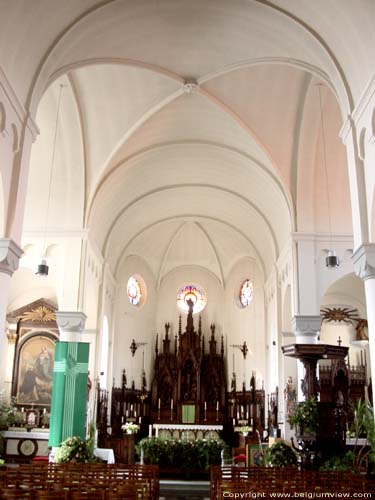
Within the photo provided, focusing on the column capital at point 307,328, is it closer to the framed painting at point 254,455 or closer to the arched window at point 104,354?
the framed painting at point 254,455

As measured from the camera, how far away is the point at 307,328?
1587 centimetres

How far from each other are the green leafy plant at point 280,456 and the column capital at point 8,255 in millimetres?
7271

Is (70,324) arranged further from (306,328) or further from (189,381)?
(189,381)

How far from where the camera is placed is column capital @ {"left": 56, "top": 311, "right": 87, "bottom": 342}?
A: 16094 mm

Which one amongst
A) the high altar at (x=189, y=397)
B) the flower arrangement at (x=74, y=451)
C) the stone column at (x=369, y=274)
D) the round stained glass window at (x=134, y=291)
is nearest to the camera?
the stone column at (x=369, y=274)

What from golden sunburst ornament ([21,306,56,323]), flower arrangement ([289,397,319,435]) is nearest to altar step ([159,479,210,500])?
flower arrangement ([289,397,319,435])

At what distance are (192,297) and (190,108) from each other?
1424 centimetres

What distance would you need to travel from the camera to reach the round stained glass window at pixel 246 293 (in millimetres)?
26328

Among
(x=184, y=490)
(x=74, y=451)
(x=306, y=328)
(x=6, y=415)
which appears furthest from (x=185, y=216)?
(x=74, y=451)

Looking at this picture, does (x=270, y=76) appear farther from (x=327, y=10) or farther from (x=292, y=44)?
(x=327, y=10)

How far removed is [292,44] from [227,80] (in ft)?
9.50

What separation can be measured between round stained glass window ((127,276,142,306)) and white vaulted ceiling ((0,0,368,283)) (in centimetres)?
291

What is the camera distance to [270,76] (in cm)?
1441

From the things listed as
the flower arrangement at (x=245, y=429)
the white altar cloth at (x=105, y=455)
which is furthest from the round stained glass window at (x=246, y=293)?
the white altar cloth at (x=105, y=455)
